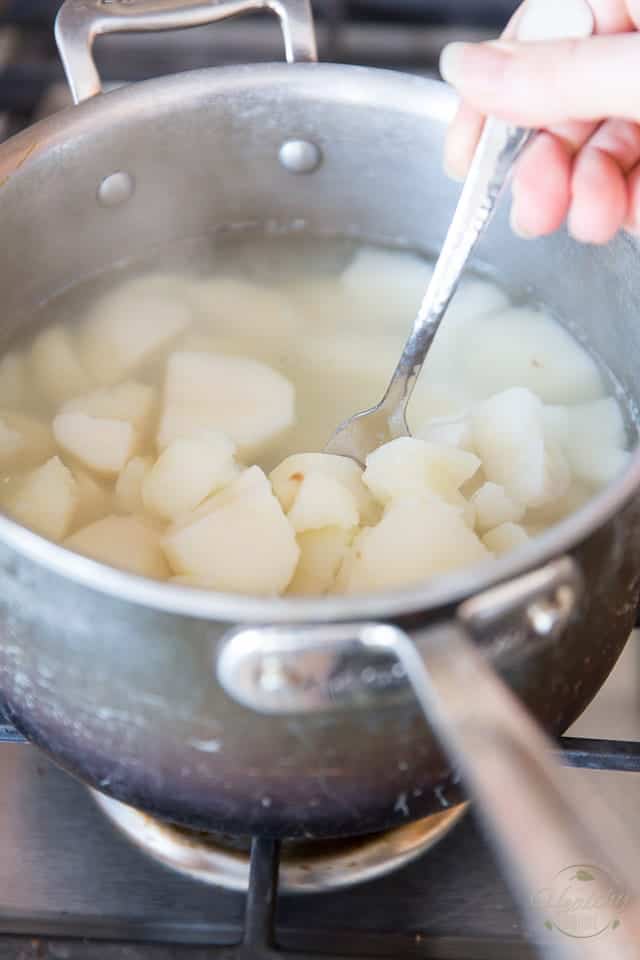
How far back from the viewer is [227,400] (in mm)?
961

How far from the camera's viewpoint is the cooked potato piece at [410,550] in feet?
2.27

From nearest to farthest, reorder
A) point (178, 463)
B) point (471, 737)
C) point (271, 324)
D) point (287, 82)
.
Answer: point (471, 737) → point (178, 463) → point (287, 82) → point (271, 324)

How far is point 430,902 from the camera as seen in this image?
0.76 meters

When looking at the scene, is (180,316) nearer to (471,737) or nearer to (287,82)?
(287,82)

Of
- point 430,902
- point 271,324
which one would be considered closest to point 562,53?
point 271,324

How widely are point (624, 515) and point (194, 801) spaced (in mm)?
303

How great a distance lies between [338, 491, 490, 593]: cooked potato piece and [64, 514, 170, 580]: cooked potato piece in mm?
136

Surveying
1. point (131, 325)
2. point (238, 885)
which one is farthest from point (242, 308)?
point (238, 885)

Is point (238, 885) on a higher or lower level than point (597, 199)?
lower

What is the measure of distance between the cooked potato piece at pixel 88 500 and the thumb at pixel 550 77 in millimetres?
419

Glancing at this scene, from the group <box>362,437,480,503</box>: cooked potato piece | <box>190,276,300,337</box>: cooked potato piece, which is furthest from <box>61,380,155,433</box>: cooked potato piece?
<box>362,437,480,503</box>: cooked potato piece

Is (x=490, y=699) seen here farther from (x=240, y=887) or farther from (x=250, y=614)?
(x=240, y=887)

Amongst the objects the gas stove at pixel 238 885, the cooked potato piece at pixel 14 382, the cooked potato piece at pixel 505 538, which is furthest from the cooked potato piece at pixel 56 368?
the cooked potato piece at pixel 505 538

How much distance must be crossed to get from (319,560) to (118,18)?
0.50 meters
